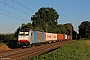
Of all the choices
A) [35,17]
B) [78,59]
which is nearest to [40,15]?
[35,17]

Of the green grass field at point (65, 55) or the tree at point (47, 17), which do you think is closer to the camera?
the green grass field at point (65, 55)

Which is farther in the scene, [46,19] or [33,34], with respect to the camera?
[46,19]

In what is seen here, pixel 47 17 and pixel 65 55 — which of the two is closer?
pixel 65 55

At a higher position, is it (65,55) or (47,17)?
(47,17)

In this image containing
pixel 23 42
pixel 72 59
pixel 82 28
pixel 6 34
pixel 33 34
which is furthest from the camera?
pixel 82 28

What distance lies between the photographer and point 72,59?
50.8 feet

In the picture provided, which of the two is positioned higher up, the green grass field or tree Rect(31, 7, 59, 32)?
tree Rect(31, 7, 59, 32)

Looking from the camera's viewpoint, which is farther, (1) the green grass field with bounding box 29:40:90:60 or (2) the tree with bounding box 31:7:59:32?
(2) the tree with bounding box 31:7:59:32

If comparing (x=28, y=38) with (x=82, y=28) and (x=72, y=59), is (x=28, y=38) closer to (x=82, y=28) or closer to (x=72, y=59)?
(x=72, y=59)

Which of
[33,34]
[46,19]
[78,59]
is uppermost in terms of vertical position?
[46,19]

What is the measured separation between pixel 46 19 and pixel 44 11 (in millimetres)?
6831

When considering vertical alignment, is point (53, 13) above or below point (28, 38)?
above

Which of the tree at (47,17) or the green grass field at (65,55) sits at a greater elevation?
the tree at (47,17)

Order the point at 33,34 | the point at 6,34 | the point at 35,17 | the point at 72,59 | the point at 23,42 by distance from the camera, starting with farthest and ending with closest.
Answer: the point at 35,17, the point at 6,34, the point at 33,34, the point at 23,42, the point at 72,59
